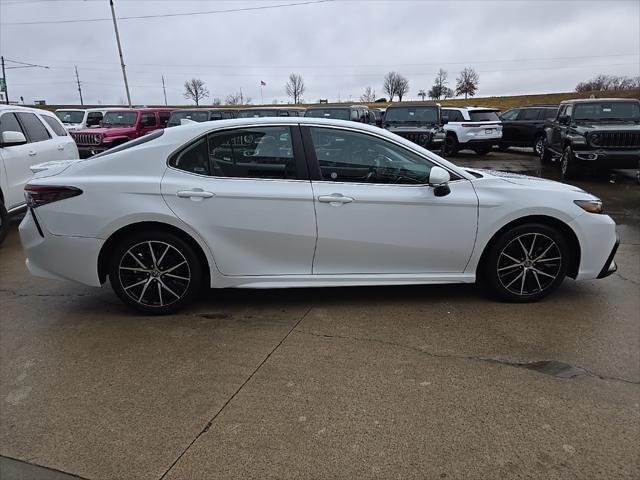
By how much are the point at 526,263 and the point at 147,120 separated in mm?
15921

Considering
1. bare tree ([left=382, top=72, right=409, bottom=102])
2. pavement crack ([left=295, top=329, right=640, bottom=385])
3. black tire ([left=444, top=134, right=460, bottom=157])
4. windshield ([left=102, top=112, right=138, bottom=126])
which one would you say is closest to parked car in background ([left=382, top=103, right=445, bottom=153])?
black tire ([left=444, top=134, right=460, bottom=157])

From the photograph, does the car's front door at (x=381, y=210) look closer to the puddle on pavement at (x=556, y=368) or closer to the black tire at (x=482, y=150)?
the puddle on pavement at (x=556, y=368)

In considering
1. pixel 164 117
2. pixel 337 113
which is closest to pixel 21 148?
pixel 337 113

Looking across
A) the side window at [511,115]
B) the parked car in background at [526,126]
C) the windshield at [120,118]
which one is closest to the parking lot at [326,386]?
the windshield at [120,118]

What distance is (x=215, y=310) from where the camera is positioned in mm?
4262

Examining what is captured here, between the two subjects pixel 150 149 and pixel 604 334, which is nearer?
pixel 604 334

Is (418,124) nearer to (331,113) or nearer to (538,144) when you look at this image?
(331,113)

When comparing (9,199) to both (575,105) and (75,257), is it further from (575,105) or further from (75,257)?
(575,105)

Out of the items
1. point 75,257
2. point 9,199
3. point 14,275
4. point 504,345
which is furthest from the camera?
point 9,199

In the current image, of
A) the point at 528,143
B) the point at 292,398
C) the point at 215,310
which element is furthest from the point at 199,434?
the point at 528,143

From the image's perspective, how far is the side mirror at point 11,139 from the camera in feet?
22.1

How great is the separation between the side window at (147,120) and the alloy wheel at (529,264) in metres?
15.5

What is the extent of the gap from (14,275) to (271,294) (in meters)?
3.05

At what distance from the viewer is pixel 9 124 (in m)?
7.22
